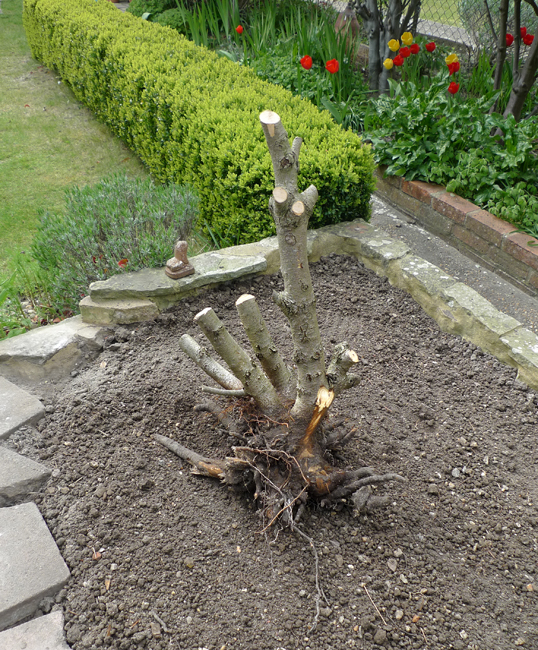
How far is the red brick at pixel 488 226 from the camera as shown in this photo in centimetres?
364

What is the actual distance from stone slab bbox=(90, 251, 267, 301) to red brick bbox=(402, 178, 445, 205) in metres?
1.66

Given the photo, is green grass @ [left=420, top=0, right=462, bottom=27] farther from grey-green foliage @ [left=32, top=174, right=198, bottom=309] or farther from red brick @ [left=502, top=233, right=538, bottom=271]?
grey-green foliage @ [left=32, top=174, right=198, bottom=309]

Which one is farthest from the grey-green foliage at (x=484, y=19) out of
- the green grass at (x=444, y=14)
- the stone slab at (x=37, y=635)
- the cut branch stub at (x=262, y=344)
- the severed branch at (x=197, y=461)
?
the stone slab at (x=37, y=635)

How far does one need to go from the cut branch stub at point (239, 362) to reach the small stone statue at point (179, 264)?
1209 mm

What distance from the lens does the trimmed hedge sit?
362cm

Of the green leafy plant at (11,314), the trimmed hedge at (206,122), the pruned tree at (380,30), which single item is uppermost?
the pruned tree at (380,30)

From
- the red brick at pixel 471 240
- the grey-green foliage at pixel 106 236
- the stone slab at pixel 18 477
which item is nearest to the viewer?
the stone slab at pixel 18 477

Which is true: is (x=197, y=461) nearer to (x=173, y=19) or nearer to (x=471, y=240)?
(x=471, y=240)

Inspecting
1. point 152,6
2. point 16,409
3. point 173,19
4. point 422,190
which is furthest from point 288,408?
point 152,6

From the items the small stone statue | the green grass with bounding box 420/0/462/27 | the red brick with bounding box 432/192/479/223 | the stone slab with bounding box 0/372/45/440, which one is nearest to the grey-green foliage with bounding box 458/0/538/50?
the green grass with bounding box 420/0/462/27

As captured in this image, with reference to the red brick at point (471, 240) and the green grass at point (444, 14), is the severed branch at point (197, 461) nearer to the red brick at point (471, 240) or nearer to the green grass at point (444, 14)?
the red brick at point (471, 240)

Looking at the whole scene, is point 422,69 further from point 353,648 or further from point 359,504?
point 353,648

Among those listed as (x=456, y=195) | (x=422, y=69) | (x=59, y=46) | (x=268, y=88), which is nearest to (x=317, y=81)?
(x=268, y=88)

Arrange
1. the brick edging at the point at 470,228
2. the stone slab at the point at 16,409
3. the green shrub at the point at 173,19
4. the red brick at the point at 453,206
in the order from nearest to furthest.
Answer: the stone slab at the point at 16,409
the brick edging at the point at 470,228
the red brick at the point at 453,206
the green shrub at the point at 173,19
